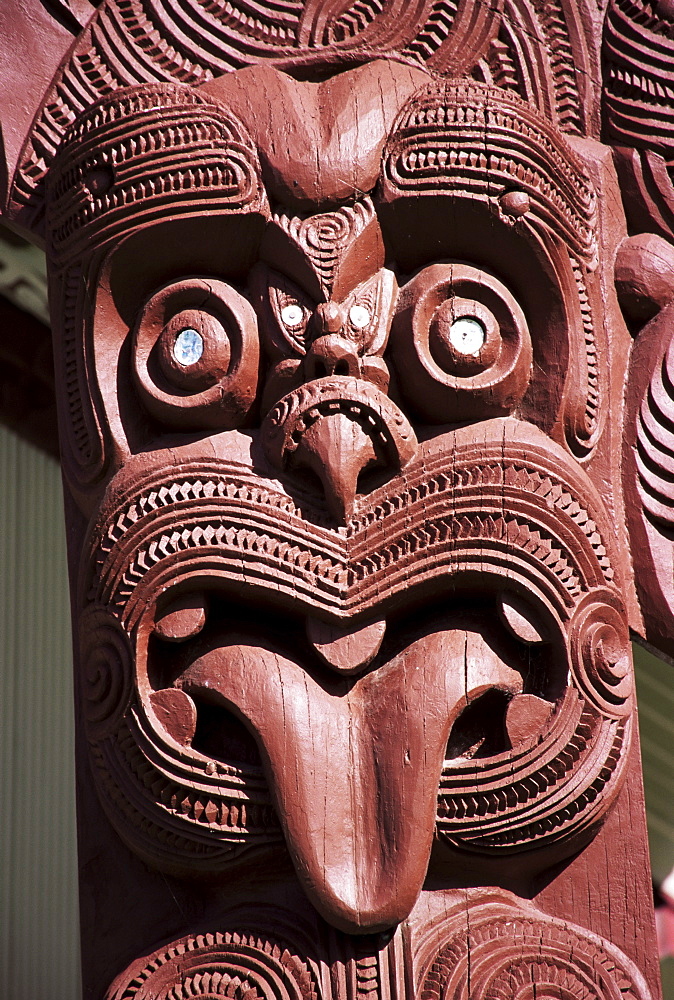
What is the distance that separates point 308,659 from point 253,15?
167 cm

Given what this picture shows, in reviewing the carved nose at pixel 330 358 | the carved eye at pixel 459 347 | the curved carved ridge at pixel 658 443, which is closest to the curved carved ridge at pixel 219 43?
the carved eye at pixel 459 347

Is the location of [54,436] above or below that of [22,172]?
below

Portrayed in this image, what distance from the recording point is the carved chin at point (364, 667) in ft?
9.02

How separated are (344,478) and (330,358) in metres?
0.28

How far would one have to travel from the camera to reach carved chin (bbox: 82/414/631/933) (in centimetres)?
275

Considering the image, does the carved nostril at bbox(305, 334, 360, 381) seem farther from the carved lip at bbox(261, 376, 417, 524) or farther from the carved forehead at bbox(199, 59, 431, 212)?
the carved forehead at bbox(199, 59, 431, 212)

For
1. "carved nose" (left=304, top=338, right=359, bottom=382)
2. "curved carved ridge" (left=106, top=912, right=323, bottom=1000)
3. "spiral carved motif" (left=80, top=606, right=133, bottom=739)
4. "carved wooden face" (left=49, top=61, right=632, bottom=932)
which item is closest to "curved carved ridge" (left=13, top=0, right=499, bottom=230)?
"carved wooden face" (left=49, top=61, right=632, bottom=932)

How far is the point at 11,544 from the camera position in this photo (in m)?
4.21

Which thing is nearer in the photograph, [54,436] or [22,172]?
[22,172]

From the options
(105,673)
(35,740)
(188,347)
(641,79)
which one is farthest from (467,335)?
(35,740)

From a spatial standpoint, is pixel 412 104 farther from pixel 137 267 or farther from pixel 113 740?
pixel 113 740

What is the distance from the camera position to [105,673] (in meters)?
2.92

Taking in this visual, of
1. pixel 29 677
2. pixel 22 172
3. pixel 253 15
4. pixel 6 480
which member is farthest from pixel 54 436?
pixel 253 15

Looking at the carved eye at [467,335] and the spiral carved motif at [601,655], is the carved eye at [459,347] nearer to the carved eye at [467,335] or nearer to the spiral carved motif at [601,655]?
the carved eye at [467,335]
